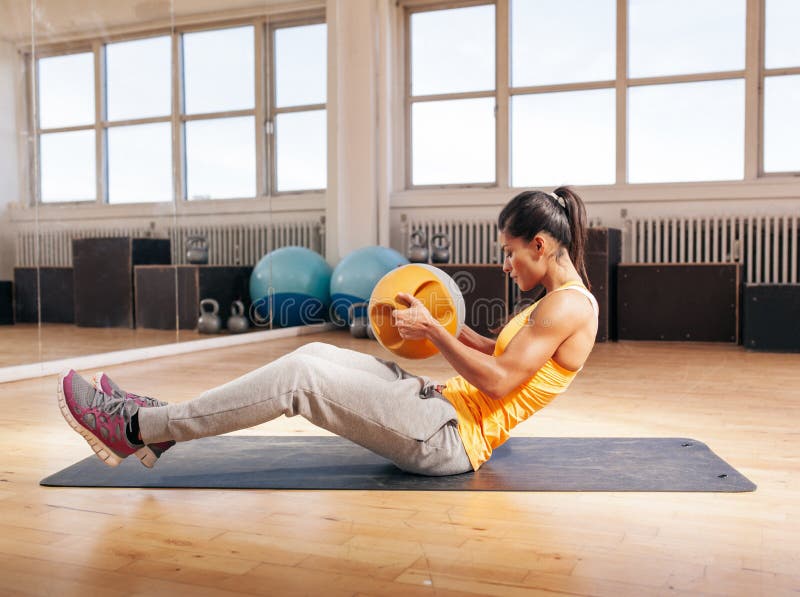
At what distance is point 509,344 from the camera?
181cm

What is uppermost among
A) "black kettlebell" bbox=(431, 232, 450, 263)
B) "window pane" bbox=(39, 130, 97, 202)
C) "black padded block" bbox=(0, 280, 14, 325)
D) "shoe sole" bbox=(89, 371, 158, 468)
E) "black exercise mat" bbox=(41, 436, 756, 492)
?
"window pane" bbox=(39, 130, 97, 202)

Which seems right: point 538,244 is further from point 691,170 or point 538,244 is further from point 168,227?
point 691,170

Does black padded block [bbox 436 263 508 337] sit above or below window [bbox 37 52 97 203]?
below

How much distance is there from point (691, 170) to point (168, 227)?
375 cm

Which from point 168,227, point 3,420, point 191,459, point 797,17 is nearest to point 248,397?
point 191,459

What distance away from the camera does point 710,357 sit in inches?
183

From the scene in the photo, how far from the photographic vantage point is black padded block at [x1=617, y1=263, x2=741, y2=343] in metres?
5.40

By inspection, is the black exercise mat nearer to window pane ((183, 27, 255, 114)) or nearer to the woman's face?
the woman's face

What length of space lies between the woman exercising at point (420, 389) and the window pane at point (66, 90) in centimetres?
243

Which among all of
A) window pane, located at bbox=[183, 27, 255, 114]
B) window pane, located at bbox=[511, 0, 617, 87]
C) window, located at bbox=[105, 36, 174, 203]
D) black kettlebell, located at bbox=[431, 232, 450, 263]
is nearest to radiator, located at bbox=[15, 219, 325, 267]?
window, located at bbox=[105, 36, 174, 203]

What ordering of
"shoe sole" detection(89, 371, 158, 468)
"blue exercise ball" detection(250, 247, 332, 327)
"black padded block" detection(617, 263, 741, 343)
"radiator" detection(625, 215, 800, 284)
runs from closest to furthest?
1. "shoe sole" detection(89, 371, 158, 468)
2. "black padded block" detection(617, 263, 741, 343)
3. "radiator" detection(625, 215, 800, 284)
4. "blue exercise ball" detection(250, 247, 332, 327)

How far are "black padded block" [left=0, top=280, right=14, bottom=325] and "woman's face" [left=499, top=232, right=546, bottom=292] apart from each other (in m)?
2.69

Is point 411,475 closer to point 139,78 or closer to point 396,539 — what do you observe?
point 396,539

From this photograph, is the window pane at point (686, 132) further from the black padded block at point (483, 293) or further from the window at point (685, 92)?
the black padded block at point (483, 293)
